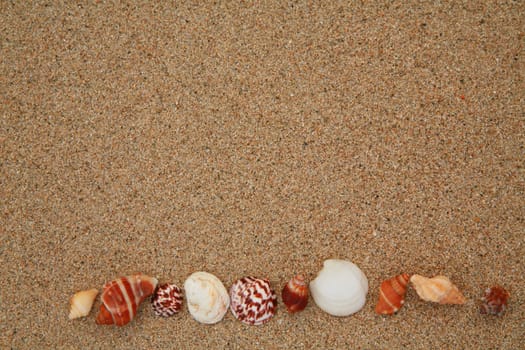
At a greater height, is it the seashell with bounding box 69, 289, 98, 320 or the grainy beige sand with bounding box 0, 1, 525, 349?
the grainy beige sand with bounding box 0, 1, 525, 349

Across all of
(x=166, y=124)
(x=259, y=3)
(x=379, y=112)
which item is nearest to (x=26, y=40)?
(x=166, y=124)

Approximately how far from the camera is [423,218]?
4.58 feet

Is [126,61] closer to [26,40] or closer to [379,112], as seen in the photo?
[26,40]

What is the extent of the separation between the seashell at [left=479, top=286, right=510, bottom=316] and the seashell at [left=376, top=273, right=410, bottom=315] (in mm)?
245

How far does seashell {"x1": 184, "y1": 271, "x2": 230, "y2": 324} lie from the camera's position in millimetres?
1341

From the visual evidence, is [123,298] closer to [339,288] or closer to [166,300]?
[166,300]

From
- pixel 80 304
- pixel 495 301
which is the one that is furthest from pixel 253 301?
pixel 495 301

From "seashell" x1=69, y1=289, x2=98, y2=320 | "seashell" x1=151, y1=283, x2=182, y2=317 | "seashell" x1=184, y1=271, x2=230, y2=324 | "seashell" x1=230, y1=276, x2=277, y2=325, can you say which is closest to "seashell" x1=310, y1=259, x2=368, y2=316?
"seashell" x1=230, y1=276, x2=277, y2=325

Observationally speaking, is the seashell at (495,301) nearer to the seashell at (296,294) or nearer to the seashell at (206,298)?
the seashell at (296,294)

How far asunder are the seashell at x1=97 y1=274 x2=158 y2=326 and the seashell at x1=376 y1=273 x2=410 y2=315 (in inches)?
27.7

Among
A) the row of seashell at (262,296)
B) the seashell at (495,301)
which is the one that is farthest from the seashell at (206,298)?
the seashell at (495,301)

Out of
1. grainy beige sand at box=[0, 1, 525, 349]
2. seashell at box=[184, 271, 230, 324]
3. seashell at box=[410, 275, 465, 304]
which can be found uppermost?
grainy beige sand at box=[0, 1, 525, 349]

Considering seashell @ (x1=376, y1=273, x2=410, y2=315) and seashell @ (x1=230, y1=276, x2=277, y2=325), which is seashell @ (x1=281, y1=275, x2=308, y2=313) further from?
seashell @ (x1=376, y1=273, x2=410, y2=315)

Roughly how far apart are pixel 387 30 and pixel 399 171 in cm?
45
